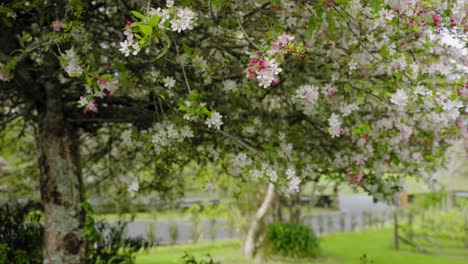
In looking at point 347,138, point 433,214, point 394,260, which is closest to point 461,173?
point 433,214

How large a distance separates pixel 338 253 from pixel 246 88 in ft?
36.3

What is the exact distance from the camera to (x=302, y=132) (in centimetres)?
579

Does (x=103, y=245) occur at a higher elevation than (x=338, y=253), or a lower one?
higher

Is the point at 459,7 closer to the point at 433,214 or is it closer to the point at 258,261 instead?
the point at 258,261

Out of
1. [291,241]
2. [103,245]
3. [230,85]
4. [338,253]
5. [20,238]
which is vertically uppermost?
[230,85]

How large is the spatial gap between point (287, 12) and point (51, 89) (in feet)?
9.18

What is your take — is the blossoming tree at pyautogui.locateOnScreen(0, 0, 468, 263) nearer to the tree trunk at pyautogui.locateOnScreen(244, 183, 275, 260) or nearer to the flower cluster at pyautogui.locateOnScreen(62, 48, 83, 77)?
the flower cluster at pyautogui.locateOnScreen(62, 48, 83, 77)

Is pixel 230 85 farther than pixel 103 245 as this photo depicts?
No

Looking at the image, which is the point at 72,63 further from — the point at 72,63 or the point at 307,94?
the point at 307,94

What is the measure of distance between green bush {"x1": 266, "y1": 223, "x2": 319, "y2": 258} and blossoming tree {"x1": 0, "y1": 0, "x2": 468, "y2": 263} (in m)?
6.94

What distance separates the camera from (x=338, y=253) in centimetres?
1454

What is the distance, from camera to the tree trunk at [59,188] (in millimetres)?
5328

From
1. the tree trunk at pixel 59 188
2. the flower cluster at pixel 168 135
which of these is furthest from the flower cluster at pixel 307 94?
the tree trunk at pixel 59 188

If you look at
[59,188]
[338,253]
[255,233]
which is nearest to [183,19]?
[59,188]
